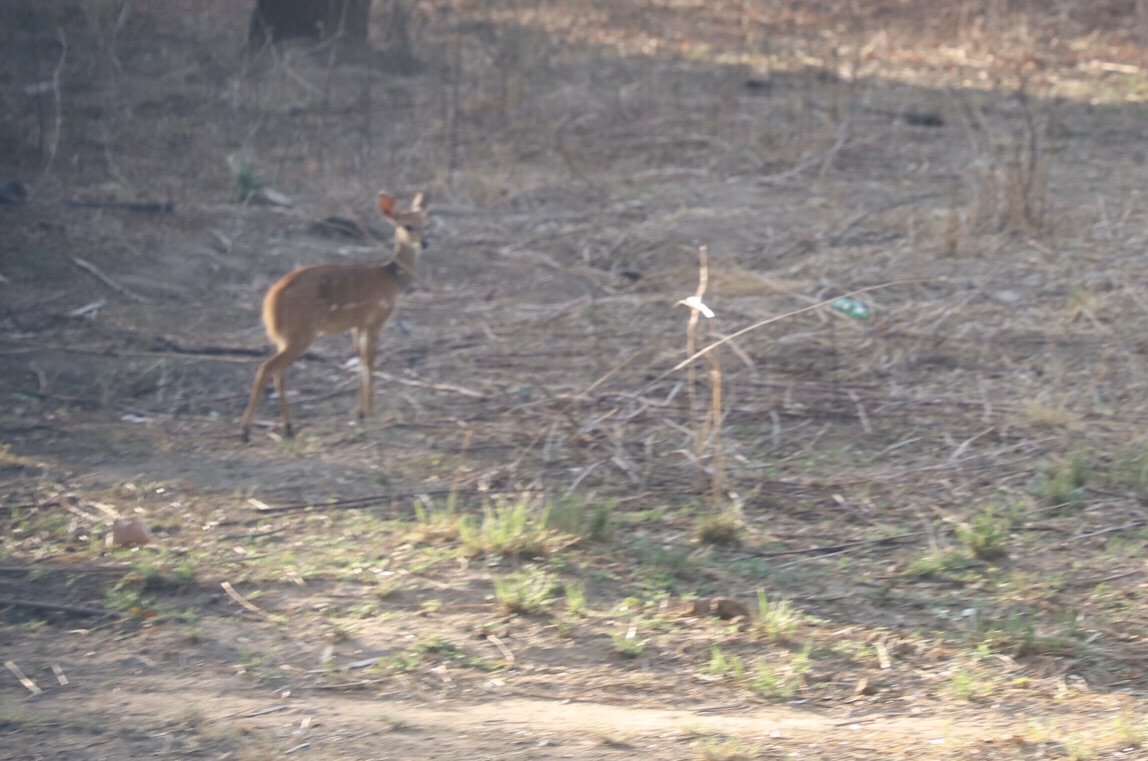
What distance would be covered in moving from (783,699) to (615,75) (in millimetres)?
13777

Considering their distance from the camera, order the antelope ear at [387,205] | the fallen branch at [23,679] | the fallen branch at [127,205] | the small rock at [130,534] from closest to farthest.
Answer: the fallen branch at [23,679]
the small rock at [130,534]
the antelope ear at [387,205]
the fallen branch at [127,205]

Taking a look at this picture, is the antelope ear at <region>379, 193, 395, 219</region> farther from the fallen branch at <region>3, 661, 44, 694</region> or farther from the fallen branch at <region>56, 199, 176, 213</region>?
the fallen branch at <region>3, 661, 44, 694</region>

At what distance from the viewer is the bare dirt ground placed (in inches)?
169

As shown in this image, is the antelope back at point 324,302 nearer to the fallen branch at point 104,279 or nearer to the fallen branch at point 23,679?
the fallen branch at point 104,279

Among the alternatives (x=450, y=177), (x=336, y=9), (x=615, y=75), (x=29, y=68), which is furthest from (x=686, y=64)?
(x=29, y=68)

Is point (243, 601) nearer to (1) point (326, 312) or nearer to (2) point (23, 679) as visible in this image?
(2) point (23, 679)

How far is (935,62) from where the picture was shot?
59.4 ft

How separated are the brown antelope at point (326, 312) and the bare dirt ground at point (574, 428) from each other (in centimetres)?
29

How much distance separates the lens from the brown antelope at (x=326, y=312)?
7359 millimetres

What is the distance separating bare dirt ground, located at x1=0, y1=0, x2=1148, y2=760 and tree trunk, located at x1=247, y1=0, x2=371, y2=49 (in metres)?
0.90

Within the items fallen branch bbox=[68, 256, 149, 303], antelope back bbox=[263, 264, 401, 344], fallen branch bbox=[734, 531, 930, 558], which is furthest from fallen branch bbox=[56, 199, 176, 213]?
fallen branch bbox=[734, 531, 930, 558]

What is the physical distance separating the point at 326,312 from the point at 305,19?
411 inches

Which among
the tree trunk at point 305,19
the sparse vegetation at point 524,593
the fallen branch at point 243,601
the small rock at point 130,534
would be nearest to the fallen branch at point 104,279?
the small rock at point 130,534

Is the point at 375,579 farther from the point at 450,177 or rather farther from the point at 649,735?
the point at 450,177
